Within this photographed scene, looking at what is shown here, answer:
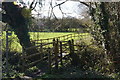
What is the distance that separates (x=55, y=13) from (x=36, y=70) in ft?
14.5

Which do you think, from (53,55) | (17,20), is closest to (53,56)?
(53,55)

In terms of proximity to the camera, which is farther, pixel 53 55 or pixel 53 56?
pixel 53 55

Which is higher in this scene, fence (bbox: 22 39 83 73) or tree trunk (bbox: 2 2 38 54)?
tree trunk (bbox: 2 2 38 54)

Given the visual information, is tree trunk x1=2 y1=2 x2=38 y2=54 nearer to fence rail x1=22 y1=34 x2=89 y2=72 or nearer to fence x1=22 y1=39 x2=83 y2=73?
fence rail x1=22 y1=34 x2=89 y2=72

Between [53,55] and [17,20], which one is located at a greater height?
[17,20]

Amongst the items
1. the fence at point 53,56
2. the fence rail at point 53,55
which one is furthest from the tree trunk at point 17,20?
the fence at point 53,56

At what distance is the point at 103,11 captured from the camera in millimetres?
7902

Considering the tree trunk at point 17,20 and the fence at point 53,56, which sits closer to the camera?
the fence at point 53,56

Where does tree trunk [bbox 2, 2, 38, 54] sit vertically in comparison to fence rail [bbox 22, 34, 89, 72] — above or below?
above

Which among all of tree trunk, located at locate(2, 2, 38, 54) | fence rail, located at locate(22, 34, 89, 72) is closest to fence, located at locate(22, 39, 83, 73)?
fence rail, located at locate(22, 34, 89, 72)

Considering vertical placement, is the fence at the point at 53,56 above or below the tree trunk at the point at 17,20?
below

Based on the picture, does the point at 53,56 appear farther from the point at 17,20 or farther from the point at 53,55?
the point at 17,20

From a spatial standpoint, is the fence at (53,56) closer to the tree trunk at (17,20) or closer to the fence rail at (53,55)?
the fence rail at (53,55)

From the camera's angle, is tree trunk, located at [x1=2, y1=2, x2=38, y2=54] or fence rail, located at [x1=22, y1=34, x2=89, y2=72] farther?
tree trunk, located at [x1=2, y1=2, x2=38, y2=54]
